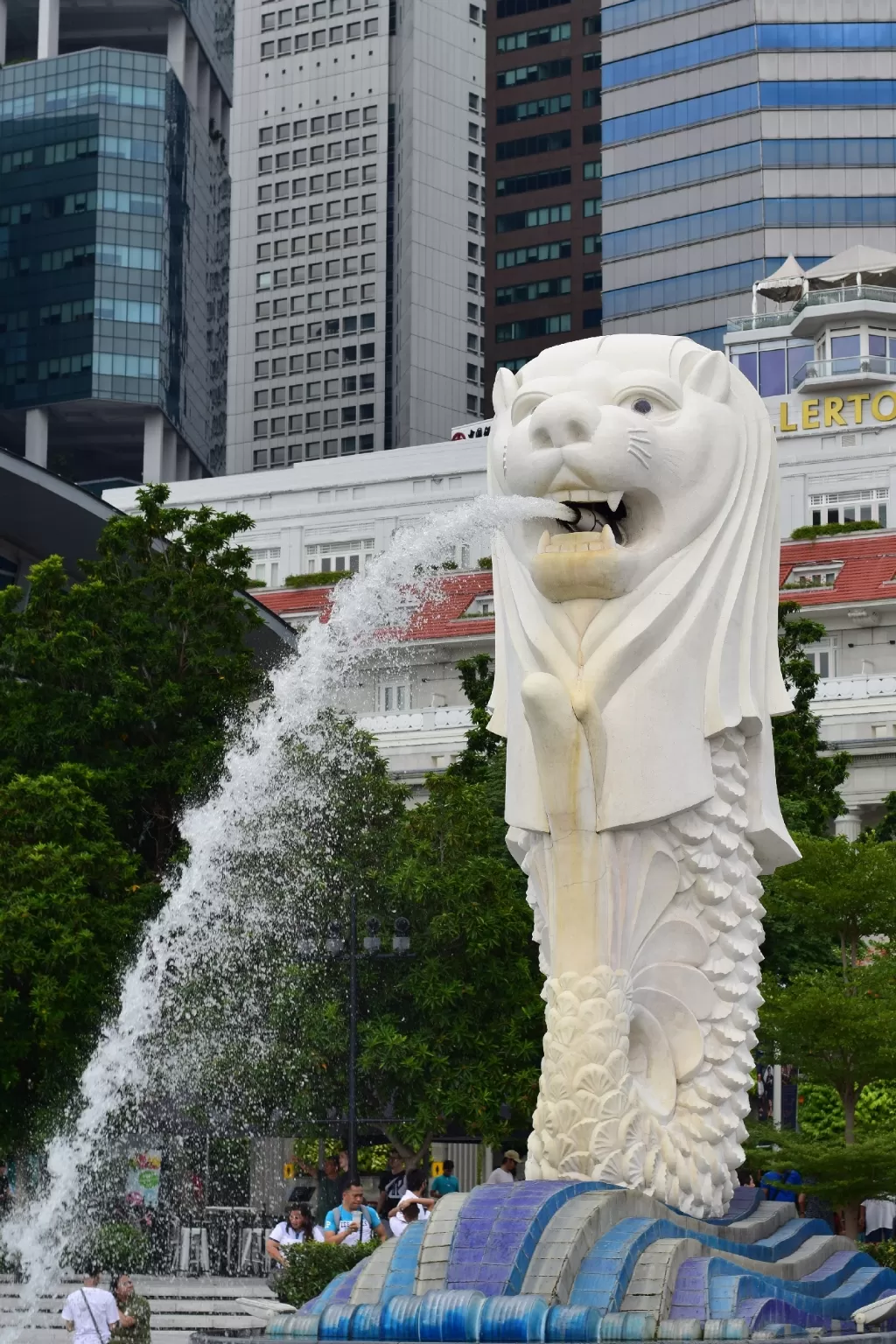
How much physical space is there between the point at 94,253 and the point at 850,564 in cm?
6123

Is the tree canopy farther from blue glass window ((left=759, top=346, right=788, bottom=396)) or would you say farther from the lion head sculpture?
blue glass window ((left=759, top=346, right=788, bottom=396))

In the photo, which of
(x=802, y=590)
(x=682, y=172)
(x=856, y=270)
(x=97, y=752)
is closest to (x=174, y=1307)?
(x=97, y=752)

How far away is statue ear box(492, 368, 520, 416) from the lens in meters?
18.0

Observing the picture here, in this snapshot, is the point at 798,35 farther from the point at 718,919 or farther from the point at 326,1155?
the point at 718,919

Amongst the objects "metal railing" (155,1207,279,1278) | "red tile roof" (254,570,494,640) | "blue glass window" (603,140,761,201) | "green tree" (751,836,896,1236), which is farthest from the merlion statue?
"blue glass window" (603,140,761,201)

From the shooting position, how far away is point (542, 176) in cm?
10825

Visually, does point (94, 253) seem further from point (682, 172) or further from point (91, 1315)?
point (91, 1315)

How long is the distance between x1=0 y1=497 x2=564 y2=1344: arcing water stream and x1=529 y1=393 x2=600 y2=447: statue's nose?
11.0 ft

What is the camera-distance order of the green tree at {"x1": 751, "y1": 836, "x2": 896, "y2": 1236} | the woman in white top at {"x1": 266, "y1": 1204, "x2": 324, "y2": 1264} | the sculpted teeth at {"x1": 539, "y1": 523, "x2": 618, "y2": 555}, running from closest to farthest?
the sculpted teeth at {"x1": 539, "y1": 523, "x2": 618, "y2": 555}
the woman in white top at {"x1": 266, "y1": 1204, "x2": 324, "y2": 1264}
the green tree at {"x1": 751, "y1": 836, "x2": 896, "y2": 1236}

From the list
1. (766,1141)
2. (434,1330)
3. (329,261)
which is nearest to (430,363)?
(329,261)

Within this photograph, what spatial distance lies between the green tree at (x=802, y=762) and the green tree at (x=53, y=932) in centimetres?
975

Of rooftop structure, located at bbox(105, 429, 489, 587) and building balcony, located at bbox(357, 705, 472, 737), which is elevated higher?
rooftop structure, located at bbox(105, 429, 489, 587)

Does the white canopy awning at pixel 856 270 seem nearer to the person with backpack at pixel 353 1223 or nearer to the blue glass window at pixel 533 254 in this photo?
the blue glass window at pixel 533 254

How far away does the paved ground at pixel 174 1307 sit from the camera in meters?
20.8
